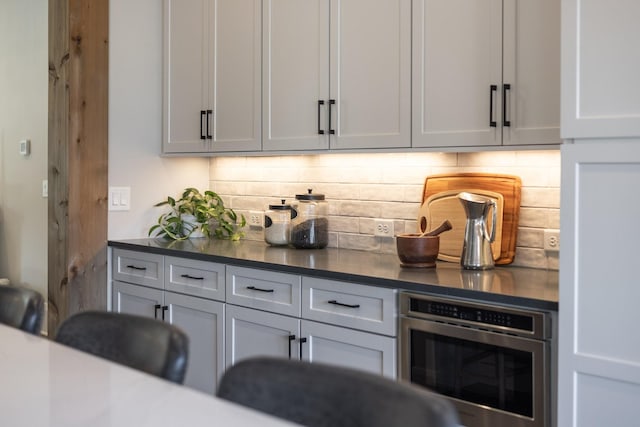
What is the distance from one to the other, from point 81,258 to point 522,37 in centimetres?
256

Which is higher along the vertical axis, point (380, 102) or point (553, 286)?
point (380, 102)

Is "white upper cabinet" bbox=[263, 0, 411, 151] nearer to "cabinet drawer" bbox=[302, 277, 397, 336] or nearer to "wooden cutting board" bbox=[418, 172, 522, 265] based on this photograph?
"wooden cutting board" bbox=[418, 172, 522, 265]

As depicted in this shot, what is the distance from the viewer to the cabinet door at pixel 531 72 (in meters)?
2.73

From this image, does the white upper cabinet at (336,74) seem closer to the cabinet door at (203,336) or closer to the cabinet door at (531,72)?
the cabinet door at (531,72)

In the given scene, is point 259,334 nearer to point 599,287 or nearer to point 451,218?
point 451,218

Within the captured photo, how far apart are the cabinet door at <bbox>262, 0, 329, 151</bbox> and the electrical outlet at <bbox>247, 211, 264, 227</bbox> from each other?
650mm

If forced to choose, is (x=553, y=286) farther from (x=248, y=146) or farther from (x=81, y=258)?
(x=81, y=258)

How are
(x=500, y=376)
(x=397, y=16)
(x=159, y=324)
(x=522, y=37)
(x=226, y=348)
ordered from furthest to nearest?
1. (x=226, y=348)
2. (x=397, y=16)
3. (x=522, y=37)
4. (x=500, y=376)
5. (x=159, y=324)

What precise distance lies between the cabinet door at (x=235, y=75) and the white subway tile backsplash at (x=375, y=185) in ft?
1.12

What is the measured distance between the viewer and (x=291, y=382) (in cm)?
125

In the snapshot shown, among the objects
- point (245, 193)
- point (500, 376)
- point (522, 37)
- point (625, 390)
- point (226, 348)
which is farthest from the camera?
point (245, 193)

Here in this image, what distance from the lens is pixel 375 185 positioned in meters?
3.78

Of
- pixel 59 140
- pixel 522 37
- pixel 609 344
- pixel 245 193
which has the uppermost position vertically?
pixel 522 37

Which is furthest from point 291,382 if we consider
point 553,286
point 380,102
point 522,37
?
point 380,102
